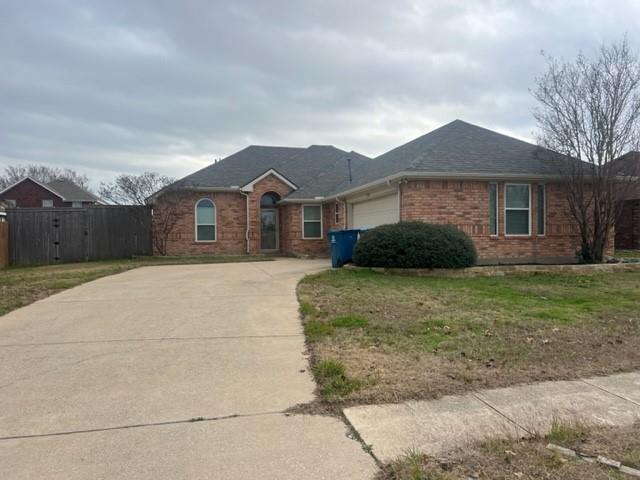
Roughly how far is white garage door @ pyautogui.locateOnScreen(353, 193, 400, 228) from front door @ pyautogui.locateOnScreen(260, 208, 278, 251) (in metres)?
4.88

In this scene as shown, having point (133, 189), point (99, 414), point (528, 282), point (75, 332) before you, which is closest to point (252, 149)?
point (133, 189)

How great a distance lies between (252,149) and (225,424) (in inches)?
855

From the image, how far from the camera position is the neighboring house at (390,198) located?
13.1 meters

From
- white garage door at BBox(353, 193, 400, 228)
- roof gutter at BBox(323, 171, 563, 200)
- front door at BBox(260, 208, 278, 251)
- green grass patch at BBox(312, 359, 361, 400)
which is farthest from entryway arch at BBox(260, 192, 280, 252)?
green grass patch at BBox(312, 359, 361, 400)

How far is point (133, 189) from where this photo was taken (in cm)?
1841

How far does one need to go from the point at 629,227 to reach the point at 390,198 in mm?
12331

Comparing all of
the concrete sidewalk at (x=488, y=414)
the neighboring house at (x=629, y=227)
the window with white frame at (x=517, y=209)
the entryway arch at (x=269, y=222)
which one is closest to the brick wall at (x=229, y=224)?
the entryway arch at (x=269, y=222)

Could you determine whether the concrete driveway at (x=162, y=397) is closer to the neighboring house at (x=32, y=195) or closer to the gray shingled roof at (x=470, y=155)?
the gray shingled roof at (x=470, y=155)

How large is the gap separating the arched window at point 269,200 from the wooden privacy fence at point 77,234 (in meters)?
5.06

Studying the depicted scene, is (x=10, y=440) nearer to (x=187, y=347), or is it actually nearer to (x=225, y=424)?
(x=225, y=424)

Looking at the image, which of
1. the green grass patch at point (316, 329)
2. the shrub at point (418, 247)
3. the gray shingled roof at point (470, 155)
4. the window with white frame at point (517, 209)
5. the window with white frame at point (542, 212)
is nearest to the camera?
the green grass patch at point (316, 329)

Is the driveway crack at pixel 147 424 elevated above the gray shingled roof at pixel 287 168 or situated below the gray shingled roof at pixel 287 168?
below

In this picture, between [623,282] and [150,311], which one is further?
[623,282]

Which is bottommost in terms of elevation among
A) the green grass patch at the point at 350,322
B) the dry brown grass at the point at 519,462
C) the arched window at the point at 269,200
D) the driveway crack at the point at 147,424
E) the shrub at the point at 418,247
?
the driveway crack at the point at 147,424
